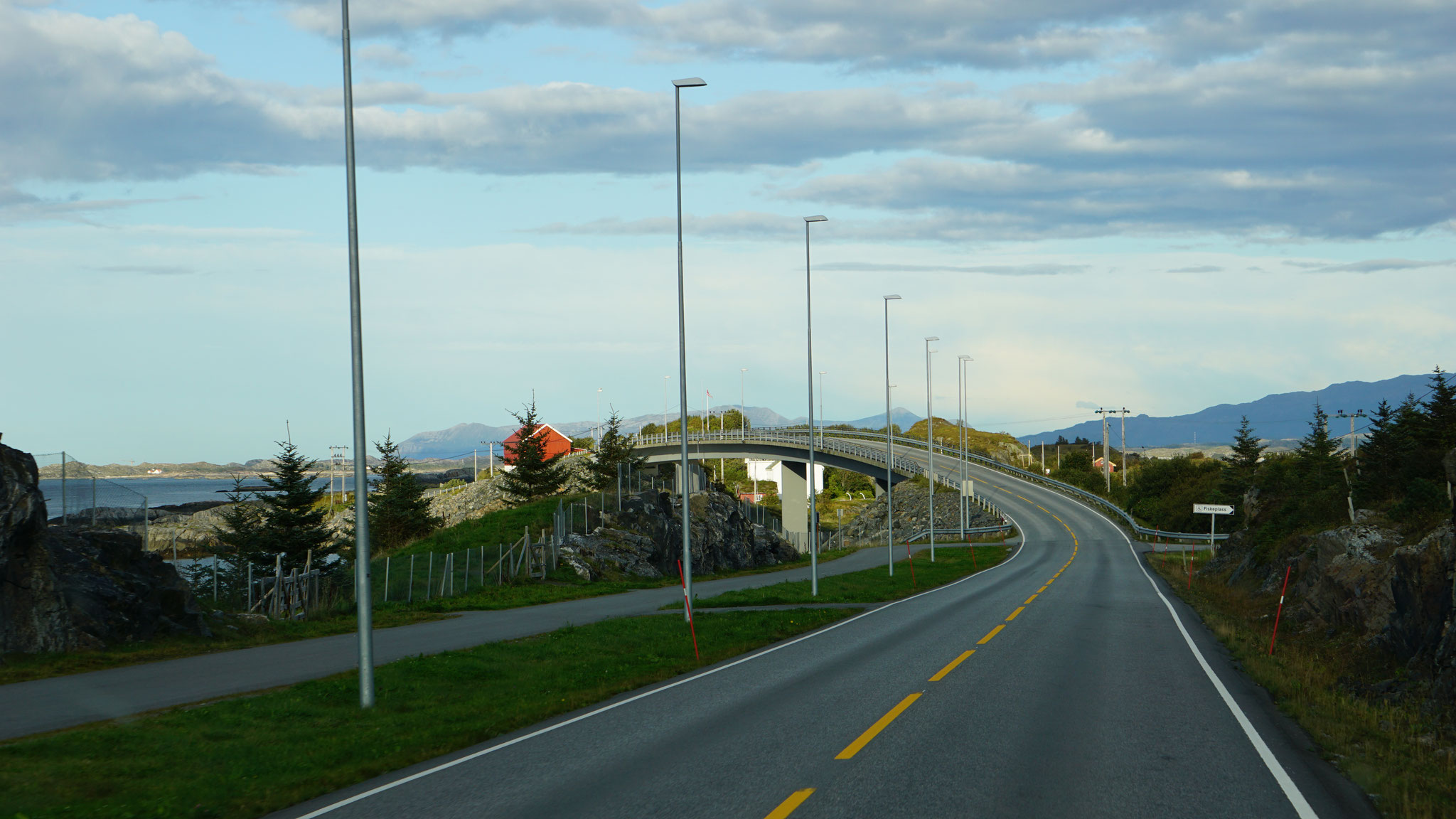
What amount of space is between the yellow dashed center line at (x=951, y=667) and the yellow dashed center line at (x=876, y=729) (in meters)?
1.51

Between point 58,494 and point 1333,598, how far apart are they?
28.5 meters

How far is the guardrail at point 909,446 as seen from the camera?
8450cm

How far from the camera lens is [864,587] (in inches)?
1559

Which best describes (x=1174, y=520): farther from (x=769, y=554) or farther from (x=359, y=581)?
(x=359, y=581)

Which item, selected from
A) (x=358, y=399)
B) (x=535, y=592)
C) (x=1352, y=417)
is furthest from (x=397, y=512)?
(x=1352, y=417)

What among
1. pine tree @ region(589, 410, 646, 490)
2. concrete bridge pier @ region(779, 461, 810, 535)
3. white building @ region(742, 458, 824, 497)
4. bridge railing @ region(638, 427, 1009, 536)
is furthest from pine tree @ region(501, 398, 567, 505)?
white building @ region(742, 458, 824, 497)

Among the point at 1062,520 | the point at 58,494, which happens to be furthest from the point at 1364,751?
the point at 1062,520

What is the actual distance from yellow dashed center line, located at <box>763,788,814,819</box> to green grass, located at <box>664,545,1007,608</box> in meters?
22.6

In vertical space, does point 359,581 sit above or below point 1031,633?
above

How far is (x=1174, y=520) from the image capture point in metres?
82.2

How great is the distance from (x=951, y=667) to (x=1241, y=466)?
251ft

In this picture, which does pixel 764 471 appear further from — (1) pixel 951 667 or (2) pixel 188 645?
(1) pixel 951 667

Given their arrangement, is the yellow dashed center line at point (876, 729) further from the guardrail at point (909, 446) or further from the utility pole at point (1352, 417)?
the guardrail at point (909, 446)

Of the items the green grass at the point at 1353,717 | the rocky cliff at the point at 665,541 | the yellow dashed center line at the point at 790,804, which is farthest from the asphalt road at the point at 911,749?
the rocky cliff at the point at 665,541
